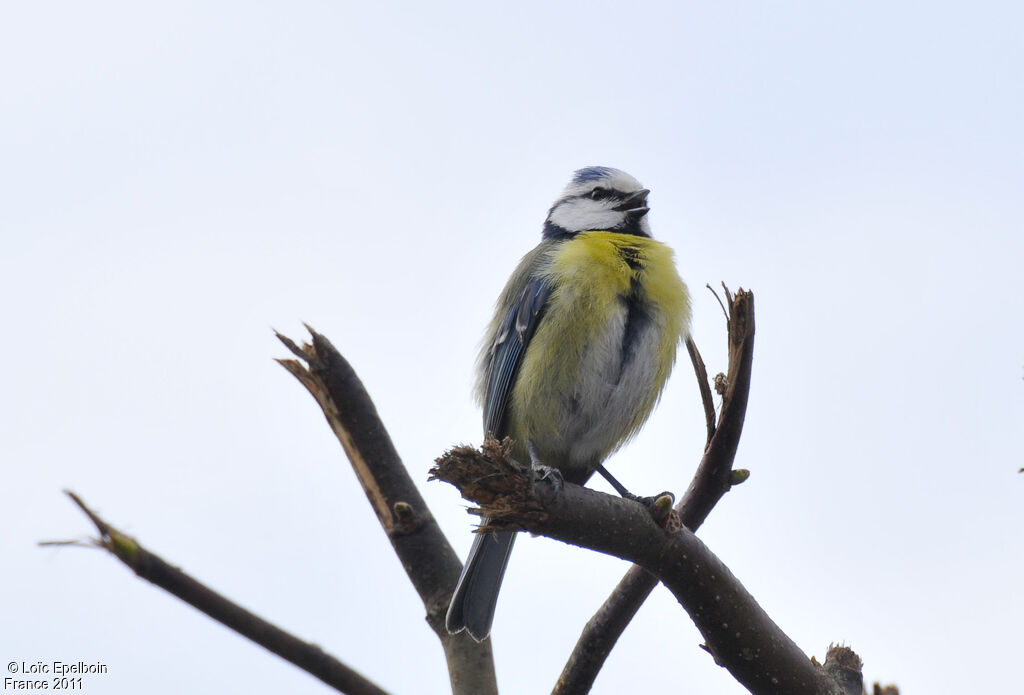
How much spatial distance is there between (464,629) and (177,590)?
2.30 m

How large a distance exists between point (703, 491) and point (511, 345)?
4.90ft

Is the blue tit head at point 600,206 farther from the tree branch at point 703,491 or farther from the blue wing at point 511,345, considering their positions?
the tree branch at point 703,491

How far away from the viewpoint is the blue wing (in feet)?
16.0

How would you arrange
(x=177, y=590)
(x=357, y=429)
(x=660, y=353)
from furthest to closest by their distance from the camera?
(x=660, y=353)
(x=357, y=429)
(x=177, y=590)

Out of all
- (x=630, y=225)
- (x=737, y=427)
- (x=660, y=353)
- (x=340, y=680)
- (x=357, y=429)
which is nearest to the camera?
(x=340, y=680)

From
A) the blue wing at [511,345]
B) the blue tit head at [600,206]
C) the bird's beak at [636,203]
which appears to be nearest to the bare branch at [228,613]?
the blue wing at [511,345]

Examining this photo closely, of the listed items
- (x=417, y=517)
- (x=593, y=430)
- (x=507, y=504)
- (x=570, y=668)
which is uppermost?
(x=593, y=430)

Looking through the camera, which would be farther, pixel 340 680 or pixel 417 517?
pixel 417 517

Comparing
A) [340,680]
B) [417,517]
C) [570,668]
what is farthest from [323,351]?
[340,680]

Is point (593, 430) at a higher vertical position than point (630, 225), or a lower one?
lower

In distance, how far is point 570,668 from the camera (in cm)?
379

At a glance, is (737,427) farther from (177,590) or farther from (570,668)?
(177,590)

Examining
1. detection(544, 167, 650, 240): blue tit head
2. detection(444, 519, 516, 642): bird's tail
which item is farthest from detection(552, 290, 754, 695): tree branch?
detection(544, 167, 650, 240): blue tit head

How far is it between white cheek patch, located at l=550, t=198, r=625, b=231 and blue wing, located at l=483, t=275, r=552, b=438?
0.89 meters
